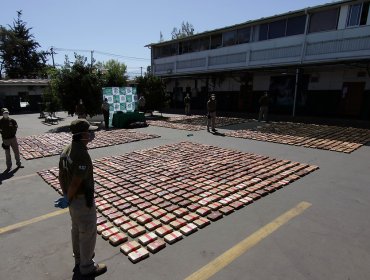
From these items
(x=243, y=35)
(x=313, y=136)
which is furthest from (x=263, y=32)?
(x=313, y=136)

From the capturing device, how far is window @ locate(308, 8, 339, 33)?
17.4 m

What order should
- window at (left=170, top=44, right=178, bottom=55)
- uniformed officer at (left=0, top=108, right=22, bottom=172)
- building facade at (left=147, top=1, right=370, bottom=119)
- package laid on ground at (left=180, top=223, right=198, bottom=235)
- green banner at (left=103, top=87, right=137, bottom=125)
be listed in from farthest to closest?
window at (left=170, top=44, right=178, bottom=55)
building facade at (left=147, top=1, right=370, bottom=119)
green banner at (left=103, top=87, right=137, bottom=125)
uniformed officer at (left=0, top=108, right=22, bottom=172)
package laid on ground at (left=180, top=223, right=198, bottom=235)

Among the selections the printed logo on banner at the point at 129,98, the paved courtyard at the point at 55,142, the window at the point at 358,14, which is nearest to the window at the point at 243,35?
the window at the point at 358,14

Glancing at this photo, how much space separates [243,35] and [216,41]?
319cm

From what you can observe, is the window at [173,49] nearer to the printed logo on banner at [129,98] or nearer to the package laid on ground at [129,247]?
the printed logo on banner at [129,98]

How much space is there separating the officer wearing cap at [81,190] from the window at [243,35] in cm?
2199

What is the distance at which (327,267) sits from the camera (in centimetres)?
334

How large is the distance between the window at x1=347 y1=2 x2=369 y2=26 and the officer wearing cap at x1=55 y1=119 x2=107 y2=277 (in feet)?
63.1

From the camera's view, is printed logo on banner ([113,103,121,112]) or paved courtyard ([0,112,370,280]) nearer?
paved courtyard ([0,112,370,280])

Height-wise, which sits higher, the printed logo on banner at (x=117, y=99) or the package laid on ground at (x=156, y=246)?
the printed logo on banner at (x=117, y=99)

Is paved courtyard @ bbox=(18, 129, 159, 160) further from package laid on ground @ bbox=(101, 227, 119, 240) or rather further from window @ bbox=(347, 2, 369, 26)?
window @ bbox=(347, 2, 369, 26)

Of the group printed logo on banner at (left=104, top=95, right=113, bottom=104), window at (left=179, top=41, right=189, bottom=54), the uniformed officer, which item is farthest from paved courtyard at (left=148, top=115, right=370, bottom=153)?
window at (left=179, top=41, right=189, bottom=54)

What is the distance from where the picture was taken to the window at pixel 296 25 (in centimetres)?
1898

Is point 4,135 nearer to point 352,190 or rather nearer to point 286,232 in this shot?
point 286,232
